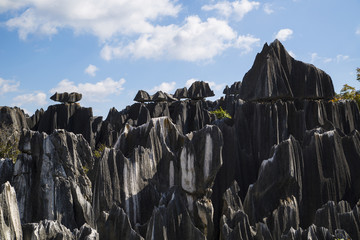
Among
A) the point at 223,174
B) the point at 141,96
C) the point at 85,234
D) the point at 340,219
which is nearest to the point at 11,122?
the point at 141,96

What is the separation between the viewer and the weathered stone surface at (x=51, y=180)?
14414 mm

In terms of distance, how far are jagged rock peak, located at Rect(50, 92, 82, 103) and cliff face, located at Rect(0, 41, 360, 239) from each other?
2454 cm

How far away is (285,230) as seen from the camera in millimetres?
12805

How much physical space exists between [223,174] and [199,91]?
24.1 meters

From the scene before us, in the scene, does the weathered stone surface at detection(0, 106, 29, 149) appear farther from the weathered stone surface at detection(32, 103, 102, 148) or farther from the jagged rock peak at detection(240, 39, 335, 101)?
the jagged rock peak at detection(240, 39, 335, 101)

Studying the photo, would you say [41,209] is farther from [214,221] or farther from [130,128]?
[214,221]

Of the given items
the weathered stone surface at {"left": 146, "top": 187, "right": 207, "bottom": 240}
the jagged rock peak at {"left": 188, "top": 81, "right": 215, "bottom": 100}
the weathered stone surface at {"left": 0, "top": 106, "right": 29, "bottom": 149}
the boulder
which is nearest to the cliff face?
the weathered stone surface at {"left": 146, "top": 187, "right": 207, "bottom": 240}

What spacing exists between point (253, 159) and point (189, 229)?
242 inches

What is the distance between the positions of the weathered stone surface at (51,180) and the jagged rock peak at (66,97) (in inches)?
1020

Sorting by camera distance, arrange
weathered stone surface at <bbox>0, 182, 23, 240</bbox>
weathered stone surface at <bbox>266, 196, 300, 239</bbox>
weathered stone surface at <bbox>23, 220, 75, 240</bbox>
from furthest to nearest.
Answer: weathered stone surface at <bbox>266, 196, 300, 239</bbox>
weathered stone surface at <bbox>23, 220, 75, 240</bbox>
weathered stone surface at <bbox>0, 182, 23, 240</bbox>

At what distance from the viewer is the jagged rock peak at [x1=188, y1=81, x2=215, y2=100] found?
38.9 meters

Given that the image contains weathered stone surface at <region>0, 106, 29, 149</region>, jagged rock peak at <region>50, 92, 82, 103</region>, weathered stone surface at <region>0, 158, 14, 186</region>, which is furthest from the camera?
jagged rock peak at <region>50, 92, 82, 103</region>

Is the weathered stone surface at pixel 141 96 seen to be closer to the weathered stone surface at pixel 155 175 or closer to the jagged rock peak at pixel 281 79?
the jagged rock peak at pixel 281 79

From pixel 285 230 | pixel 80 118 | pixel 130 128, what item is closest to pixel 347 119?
pixel 285 230
